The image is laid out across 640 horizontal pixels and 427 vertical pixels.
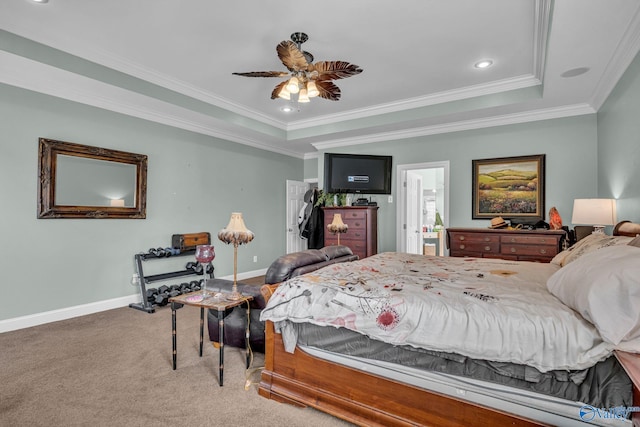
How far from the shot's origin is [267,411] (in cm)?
189

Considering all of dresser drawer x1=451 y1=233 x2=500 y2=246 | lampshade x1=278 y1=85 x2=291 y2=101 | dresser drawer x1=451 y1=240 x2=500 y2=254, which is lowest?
dresser drawer x1=451 y1=240 x2=500 y2=254

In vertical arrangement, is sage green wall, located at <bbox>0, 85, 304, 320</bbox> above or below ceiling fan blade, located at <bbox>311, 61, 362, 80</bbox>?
below

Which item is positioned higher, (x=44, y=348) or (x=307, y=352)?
(x=307, y=352)

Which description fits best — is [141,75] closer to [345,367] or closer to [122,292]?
[122,292]

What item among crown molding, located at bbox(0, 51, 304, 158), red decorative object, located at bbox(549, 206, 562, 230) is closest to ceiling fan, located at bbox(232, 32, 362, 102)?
crown molding, located at bbox(0, 51, 304, 158)

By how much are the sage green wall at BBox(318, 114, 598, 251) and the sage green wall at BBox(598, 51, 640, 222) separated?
289 mm

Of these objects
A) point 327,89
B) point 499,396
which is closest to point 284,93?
point 327,89

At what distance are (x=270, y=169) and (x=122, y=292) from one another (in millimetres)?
3415

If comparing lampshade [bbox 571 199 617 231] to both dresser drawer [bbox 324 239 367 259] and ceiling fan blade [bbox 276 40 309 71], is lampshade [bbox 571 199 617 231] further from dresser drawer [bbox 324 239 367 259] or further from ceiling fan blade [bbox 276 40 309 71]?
ceiling fan blade [bbox 276 40 309 71]

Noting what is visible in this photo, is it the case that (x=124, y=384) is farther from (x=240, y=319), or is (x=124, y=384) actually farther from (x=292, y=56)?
(x=292, y=56)

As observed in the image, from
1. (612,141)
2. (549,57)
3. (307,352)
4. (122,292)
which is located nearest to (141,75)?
(122,292)

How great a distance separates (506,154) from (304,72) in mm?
3279

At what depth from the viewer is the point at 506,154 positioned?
4.63m

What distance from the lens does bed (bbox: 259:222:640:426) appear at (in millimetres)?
1174
